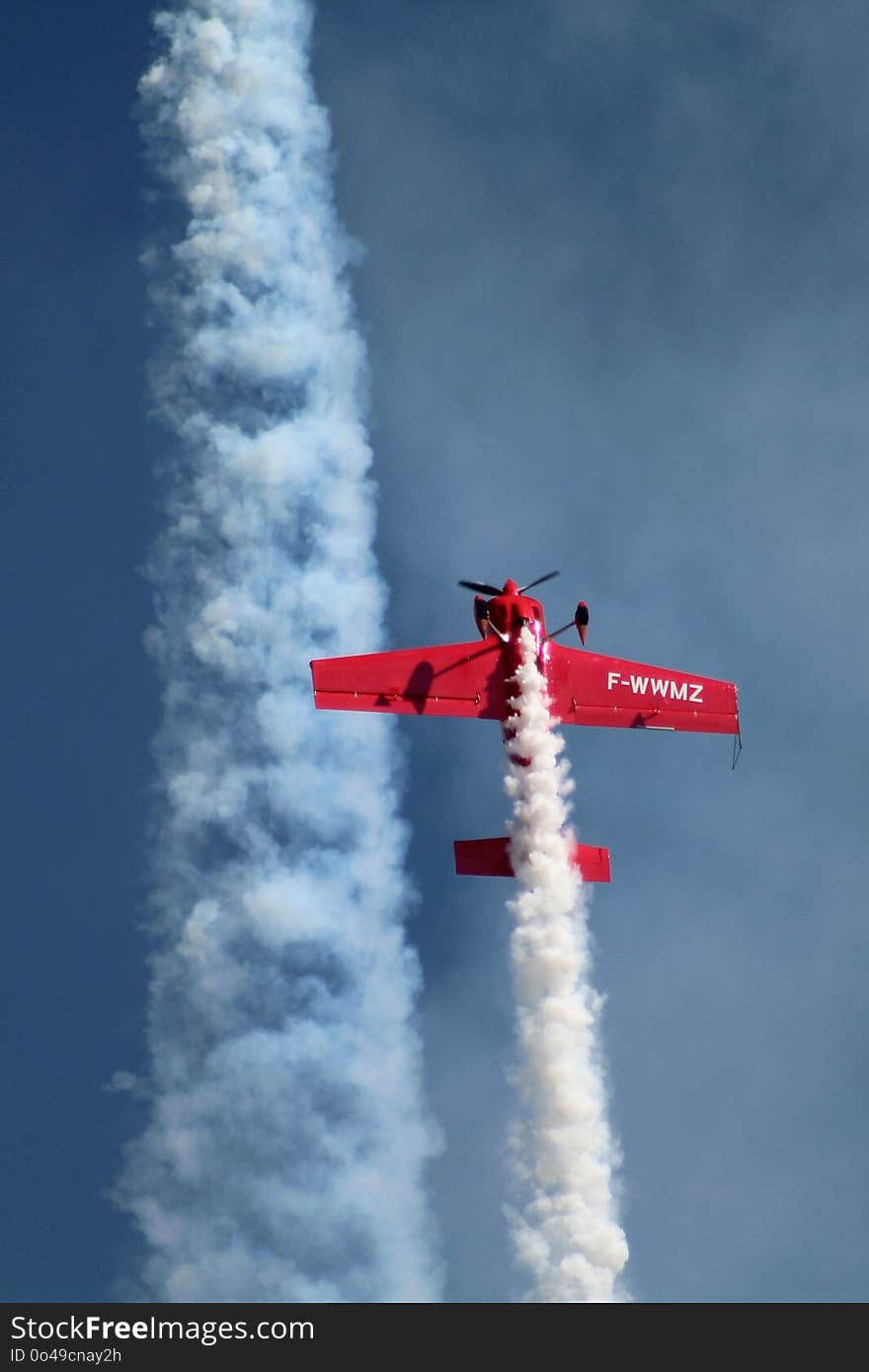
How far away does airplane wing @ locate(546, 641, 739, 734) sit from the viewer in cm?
6925

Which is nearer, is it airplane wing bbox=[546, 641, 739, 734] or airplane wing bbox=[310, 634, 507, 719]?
airplane wing bbox=[310, 634, 507, 719]

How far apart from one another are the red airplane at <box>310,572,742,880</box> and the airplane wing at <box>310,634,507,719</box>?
3cm

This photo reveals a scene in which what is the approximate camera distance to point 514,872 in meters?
68.2

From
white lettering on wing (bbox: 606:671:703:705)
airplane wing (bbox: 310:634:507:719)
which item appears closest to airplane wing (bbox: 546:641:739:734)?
white lettering on wing (bbox: 606:671:703:705)

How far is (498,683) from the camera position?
2675 inches

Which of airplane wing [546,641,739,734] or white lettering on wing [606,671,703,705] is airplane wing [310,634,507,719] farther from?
white lettering on wing [606,671,703,705]

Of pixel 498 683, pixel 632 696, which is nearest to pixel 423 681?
pixel 498 683

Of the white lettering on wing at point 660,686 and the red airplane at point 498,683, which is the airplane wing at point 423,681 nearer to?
the red airplane at point 498,683

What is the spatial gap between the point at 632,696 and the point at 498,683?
14.2 feet

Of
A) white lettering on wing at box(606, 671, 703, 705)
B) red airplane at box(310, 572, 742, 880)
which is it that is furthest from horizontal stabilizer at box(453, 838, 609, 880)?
white lettering on wing at box(606, 671, 703, 705)

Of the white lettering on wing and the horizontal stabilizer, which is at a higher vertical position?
the white lettering on wing
